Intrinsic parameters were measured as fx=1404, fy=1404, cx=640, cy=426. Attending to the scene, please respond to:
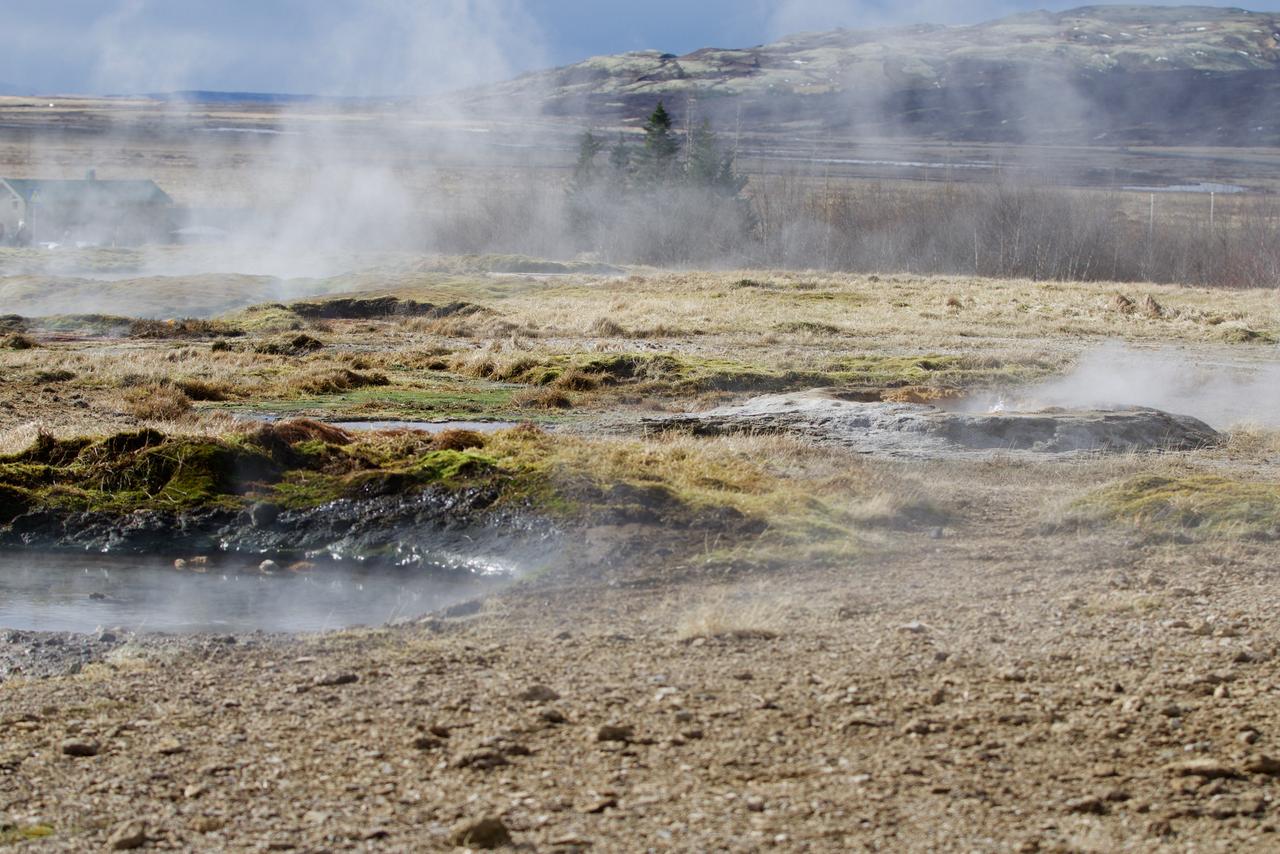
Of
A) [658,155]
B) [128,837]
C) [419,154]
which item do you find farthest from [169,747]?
[419,154]

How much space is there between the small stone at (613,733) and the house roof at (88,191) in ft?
219

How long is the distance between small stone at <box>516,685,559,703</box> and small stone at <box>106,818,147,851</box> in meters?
2.16

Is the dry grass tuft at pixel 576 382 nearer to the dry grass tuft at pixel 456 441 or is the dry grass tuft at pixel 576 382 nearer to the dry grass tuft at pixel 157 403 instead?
the dry grass tuft at pixel 157 403

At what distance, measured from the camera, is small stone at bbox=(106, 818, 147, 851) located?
220 inches

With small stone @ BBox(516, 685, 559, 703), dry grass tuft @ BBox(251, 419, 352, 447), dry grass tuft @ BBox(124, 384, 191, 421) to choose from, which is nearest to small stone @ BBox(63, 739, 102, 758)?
small stone @ BBox(516, 685, 559, 703)

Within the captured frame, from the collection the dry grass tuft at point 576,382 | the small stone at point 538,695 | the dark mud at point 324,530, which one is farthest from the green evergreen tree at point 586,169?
the small stone at point 538,695

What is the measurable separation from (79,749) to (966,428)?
10.9 m

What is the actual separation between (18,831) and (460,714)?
214 cm

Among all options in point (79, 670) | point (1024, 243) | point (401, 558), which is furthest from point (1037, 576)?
point (1024, 243)

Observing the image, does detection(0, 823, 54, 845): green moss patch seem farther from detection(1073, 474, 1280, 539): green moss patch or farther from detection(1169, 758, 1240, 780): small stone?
detection(1073, 474, 1280, 539): green moss patch

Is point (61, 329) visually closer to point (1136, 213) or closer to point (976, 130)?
point (1136, 213)

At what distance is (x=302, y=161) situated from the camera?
334ft

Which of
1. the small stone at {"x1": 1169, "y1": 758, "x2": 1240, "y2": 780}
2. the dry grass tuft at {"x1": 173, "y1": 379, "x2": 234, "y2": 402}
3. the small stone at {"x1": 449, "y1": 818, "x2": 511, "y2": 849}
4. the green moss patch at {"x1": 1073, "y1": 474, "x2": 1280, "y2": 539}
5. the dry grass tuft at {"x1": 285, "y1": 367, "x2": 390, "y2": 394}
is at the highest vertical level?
the small stone at {"x1": 449, "y1": 818, "x2": 511, "y2": 849}

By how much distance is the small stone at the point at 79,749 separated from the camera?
6.67 meters
